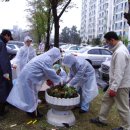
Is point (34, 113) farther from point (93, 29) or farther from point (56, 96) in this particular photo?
point (93, 29)

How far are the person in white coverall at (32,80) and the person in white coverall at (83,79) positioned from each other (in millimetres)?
495

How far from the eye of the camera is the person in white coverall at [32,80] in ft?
20.0

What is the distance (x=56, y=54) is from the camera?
613 cm

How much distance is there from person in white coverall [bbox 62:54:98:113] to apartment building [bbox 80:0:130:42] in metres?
74.6

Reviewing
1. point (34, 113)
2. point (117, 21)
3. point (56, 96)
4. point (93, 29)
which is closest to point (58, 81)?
point (56, 96)

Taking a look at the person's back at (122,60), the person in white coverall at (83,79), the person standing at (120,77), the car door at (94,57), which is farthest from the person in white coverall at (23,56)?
the car door at (94,57)

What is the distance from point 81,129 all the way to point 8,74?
181 centimetres

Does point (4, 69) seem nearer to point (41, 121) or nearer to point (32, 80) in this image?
point (32, 80)

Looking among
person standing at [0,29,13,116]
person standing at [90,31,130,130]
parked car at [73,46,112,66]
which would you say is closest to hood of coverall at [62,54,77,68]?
person standing at [90,31,130,130]

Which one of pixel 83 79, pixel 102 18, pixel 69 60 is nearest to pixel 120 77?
pixel 69 60

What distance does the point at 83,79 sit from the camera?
22.8 ft

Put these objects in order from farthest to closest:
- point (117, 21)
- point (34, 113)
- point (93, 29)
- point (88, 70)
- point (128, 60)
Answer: point (93, 29) → point (117, 21) → point (88, 70) → point (34, 113) → point (128, 60)

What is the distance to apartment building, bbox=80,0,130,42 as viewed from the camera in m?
90.0

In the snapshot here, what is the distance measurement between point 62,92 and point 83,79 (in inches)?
35.4
